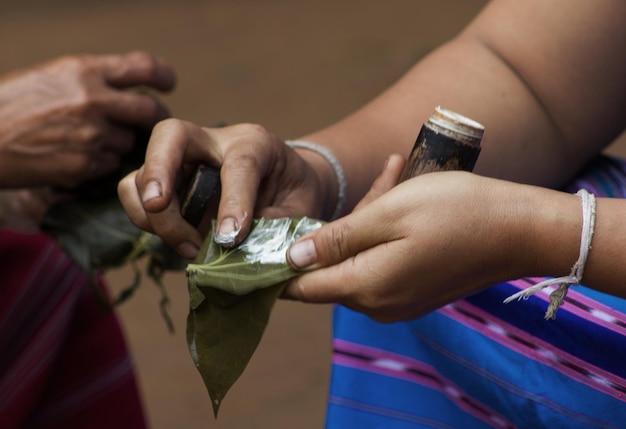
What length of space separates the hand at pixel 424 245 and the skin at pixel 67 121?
0.68 m

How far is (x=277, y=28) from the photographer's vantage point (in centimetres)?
418

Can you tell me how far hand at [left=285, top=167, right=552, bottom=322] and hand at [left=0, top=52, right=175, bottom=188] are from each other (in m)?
0.67

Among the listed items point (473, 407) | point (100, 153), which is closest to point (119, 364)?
point (100, 153)

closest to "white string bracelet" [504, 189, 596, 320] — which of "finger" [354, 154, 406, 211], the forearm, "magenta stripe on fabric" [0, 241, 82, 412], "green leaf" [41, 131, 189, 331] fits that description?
the forearm

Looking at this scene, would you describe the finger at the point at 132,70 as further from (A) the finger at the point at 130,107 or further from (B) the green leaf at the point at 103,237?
(B) the green leaf at the point at 103,237

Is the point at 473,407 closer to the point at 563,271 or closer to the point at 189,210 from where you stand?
the point at 563,271

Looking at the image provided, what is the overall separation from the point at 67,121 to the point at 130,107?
0.11 meters

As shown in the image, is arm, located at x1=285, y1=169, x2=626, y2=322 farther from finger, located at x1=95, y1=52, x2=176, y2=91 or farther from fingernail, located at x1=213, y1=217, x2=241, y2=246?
finger, located at x1=95, y1=52, x2=176, y2=91

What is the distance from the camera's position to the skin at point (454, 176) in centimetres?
79

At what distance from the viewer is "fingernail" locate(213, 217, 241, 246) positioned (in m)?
0.90

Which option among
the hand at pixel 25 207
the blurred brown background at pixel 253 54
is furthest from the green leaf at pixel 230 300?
the blurred brown background at pixel 253 54

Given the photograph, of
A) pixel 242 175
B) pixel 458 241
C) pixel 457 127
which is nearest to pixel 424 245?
pixel 458 241

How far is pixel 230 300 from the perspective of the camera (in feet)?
2.94

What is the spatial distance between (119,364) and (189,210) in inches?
29.0
